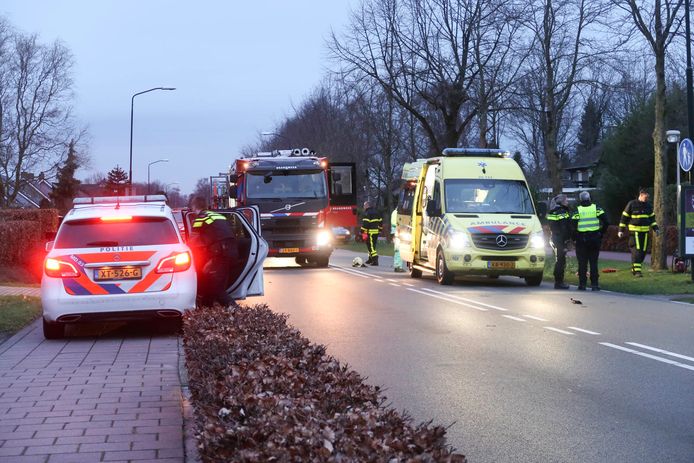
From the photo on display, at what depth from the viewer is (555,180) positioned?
29.9 meters

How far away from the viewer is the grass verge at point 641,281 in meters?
18.6

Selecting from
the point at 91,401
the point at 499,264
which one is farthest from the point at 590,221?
the point at 91,401

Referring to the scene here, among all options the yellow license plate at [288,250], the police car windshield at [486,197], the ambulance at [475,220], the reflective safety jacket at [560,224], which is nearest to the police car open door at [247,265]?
the ambulance at [475,220]

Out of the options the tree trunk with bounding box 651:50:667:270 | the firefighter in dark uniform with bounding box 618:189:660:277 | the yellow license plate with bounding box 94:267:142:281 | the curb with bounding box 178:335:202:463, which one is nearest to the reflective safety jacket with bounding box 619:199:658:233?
the firefighter in dark uniform with bounding box 618:189:660:277

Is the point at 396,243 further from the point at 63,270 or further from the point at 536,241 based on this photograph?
the point at 63,270

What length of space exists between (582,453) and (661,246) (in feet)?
59.3

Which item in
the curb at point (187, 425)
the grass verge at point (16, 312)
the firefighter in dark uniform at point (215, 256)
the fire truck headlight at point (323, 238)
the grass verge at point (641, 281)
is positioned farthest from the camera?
the fire truck headlight at point (323, 238)

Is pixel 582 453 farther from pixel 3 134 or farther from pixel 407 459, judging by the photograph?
pixel 3 134

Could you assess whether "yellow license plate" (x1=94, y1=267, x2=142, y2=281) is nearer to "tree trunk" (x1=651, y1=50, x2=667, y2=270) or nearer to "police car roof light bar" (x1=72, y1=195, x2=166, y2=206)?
"police car roof light bar" (x1=72, y1=195, x2=166, y2=206)

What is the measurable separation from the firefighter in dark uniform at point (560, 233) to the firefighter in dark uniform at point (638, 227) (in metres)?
2.93

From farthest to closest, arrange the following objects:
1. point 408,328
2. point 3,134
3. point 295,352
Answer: point 3,134
point 408,328
point 295,352

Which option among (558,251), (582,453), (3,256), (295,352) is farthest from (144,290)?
(3,256)

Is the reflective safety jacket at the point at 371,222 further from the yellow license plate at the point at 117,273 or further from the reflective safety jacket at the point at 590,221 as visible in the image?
the yellow license plate at the point at 117,273

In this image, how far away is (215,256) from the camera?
12492 millimetres
